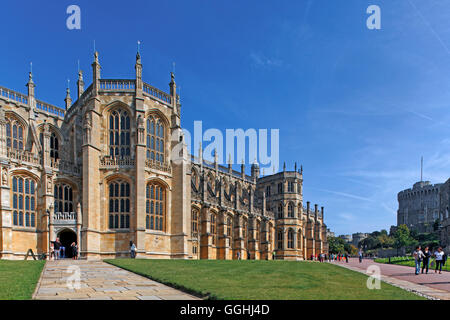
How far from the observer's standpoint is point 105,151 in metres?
33.9

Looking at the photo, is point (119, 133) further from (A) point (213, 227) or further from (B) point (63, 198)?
(A) point (213, 227)

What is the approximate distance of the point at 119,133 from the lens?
1356 inches

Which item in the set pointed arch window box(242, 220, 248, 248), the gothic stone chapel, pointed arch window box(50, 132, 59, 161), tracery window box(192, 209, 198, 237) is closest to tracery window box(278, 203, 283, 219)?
pointed arch window box(242, 220, 248, 248)

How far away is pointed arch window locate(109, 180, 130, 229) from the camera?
1294 inches

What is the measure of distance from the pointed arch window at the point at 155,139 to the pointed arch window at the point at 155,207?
2.88 m

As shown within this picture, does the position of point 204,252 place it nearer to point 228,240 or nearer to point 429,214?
point 228,240

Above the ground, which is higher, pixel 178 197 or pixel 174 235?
pixel 178 197

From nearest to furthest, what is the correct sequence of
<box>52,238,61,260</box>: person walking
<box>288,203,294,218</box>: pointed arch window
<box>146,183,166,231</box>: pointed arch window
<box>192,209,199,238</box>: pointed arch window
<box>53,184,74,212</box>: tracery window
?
<box>52,238,61,260</box>: person walking < <box>53,184,74,212</box>: tracery window < <box>146,183,166,231</box>: pointed arch window < <box>192,209,199,238</box>: pointed arch window < <box>288,203,294,218</box>: pointed arch window

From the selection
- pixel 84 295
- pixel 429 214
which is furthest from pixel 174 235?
pixel 429 214

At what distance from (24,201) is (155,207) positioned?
10733 millimetres

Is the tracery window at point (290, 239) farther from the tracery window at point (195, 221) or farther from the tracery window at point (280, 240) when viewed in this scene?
the tracery window at point (195, 221)

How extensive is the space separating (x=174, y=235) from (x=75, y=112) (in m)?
15.5

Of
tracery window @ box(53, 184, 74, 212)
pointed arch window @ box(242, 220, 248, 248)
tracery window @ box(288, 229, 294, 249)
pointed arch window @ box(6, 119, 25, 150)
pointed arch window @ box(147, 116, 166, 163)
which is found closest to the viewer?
tracery window @ box(53, 184, 74, 212)

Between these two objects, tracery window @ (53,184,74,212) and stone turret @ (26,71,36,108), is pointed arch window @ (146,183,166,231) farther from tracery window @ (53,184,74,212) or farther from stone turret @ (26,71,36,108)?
stone turret @ (26,71,36,108)
